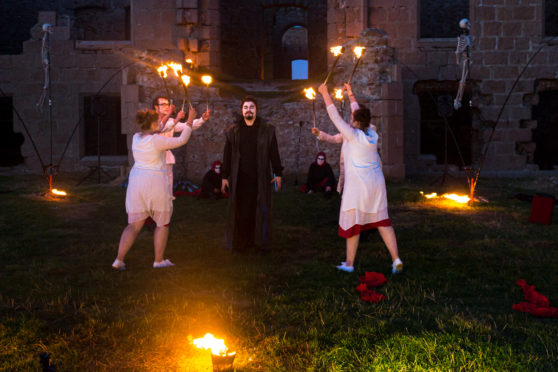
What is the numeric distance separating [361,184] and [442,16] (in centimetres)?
1506

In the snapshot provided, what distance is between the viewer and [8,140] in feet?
58.9

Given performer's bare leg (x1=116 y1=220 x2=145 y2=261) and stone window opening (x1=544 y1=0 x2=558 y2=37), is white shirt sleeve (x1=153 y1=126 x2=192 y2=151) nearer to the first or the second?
performer's bare leg (x1=116 y1=220 x2=145 y2=261)

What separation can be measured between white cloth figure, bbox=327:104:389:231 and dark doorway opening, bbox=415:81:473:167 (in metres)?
9.34

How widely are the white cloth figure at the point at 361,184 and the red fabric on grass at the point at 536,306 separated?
4.48 feet

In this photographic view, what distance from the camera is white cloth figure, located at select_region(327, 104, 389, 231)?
4691 millimetres

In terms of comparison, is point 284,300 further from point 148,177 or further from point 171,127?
point 171,127

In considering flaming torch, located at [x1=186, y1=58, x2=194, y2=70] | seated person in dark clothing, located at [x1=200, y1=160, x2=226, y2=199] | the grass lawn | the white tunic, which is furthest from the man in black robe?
flaming torch, located at [x1=186, y1=58, x2=194, y2=70]

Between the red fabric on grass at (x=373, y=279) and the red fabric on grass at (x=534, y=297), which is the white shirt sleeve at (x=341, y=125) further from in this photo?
the red fabric on grass at (x=534, y=297)

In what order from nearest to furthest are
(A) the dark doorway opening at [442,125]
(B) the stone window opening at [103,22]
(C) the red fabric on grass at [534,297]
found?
(C) the red fabric on grass at [534,297]
(A) the dark doorway opening at [442,125]
(B) the stone window opening at [103,22]

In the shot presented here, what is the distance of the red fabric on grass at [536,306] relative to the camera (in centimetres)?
360

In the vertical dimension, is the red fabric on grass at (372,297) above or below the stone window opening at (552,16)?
below

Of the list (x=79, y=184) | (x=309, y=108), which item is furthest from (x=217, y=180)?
(x=79, y=184)

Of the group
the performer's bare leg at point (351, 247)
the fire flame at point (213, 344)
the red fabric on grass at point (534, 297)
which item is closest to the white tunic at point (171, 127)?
the performer's bare leg at point (351, 247)

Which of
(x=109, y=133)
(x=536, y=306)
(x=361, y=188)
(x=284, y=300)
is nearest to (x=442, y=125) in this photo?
(x=109, y=133)
